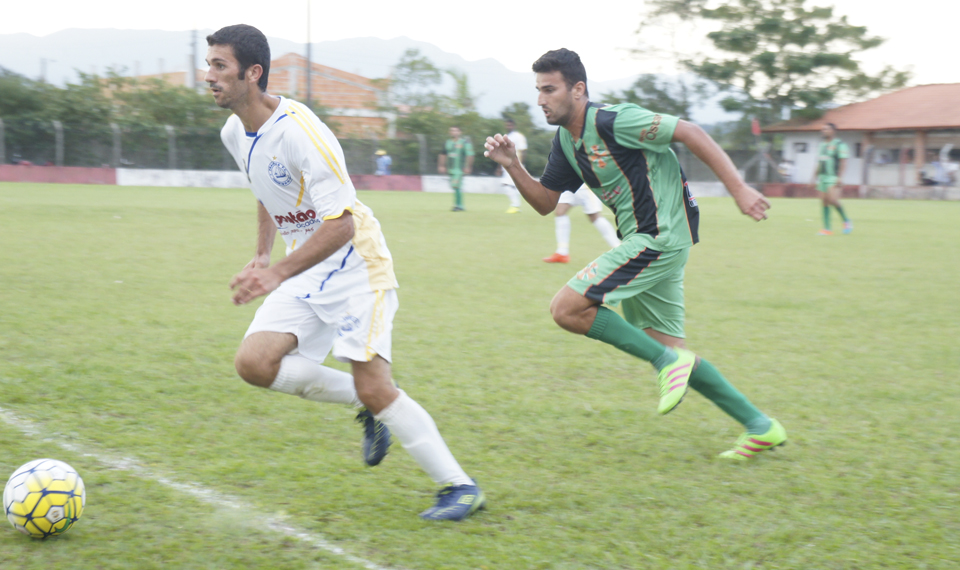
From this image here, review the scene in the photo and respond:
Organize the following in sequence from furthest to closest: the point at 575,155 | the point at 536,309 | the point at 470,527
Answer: the point at 536,309, the point at 575,155, the point at 470,527

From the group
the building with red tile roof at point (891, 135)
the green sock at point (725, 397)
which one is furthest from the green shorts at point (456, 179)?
the building with red tile roof at point (891, 135)

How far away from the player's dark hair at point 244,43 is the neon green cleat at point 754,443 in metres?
2.64

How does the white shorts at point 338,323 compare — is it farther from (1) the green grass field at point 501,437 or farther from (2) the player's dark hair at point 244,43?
(2) the player's dark hair at point 244,43

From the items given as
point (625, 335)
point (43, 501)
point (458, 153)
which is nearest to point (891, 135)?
point (458, 153)

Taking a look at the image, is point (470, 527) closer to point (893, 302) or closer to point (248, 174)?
point (248, 174)

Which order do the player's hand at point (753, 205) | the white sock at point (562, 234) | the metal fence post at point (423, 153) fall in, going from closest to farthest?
1. the player's hand at point (753, 205)
2. the white sock at point (562, 234)
3. the metal fence post at point (423, 153)

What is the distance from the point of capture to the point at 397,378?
5.11 meters

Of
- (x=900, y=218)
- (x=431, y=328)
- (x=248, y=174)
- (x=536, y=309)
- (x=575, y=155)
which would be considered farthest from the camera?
(x=900, y=218)

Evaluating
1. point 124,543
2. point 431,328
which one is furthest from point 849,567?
point 431,328

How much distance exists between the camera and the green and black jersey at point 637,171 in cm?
370

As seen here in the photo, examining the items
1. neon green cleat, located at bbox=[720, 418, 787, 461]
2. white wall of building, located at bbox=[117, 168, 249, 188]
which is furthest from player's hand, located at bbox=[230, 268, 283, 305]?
white wall of building, located at bbox=[117, 168, 249, 188]

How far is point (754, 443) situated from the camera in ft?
12.7

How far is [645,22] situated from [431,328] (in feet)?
147

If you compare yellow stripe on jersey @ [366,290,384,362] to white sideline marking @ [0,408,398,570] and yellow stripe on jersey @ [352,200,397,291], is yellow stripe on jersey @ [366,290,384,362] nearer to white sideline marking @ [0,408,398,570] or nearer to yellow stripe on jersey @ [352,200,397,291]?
yellow stripe on jersey @ [352,200,397,291]
